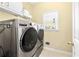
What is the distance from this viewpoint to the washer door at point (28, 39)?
102cm

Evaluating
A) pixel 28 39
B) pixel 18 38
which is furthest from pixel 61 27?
pixel 18 38

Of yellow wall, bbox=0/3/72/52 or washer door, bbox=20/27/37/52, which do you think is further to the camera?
yellow wall, bbox=0/3/72/52

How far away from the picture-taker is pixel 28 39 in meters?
1.11

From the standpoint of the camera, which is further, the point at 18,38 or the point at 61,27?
the point at 61,27

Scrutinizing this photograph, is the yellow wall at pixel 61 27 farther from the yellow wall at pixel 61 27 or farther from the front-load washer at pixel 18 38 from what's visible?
the front-load washer at pixel 18 38

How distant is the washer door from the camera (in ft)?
3.34

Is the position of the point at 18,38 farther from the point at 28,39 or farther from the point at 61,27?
the point at 61,27

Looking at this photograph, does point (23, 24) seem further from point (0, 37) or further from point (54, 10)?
point (54, 10)

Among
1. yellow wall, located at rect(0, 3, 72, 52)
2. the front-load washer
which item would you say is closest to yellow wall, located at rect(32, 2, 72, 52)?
yellow wall, located at rect(0, 3, 72, 52)

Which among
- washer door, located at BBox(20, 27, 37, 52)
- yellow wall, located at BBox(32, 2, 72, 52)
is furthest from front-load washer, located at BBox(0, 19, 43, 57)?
yellow wall, located at BBox(32, 2, 72, 52)

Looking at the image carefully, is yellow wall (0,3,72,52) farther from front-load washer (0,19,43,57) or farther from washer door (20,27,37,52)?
Answer: front-load washer (0,19,43,57)

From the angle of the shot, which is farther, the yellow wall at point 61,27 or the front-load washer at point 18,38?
the yellow wall at point 61,27

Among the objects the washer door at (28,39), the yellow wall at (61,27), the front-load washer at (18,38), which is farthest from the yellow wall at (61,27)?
the front-load washer at (18,38)

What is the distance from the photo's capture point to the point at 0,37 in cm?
109
